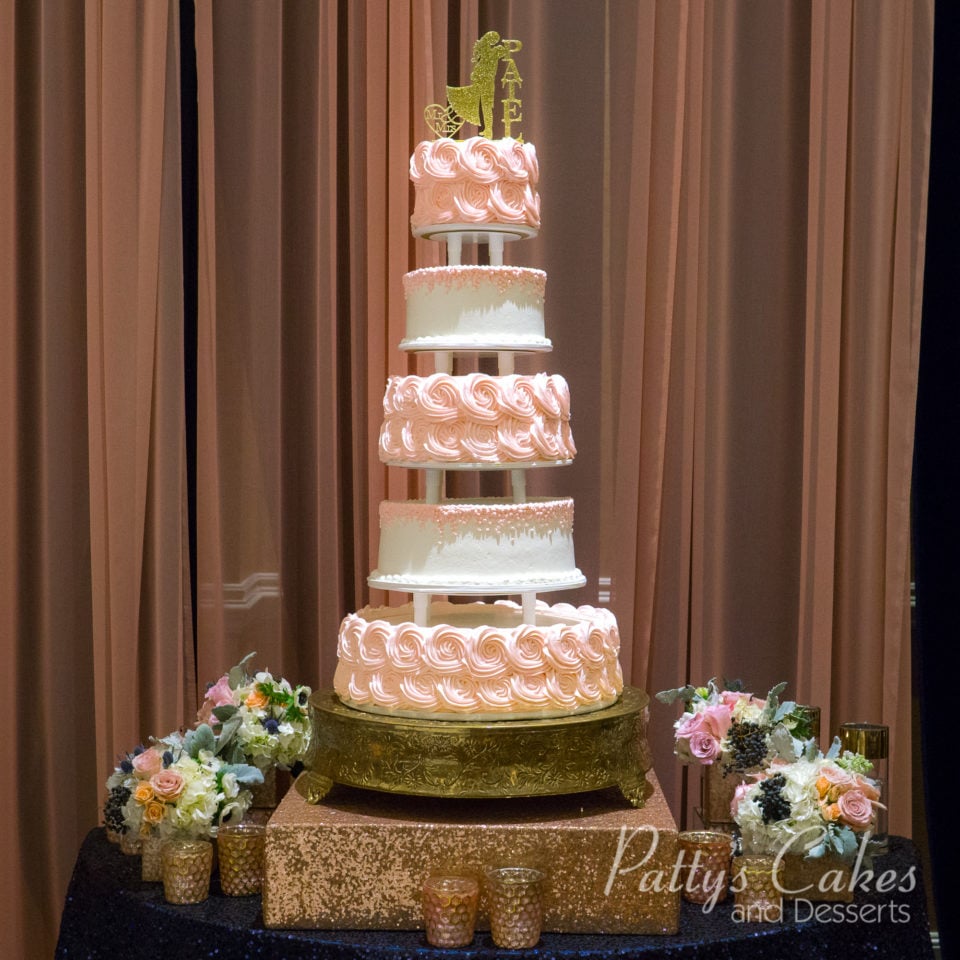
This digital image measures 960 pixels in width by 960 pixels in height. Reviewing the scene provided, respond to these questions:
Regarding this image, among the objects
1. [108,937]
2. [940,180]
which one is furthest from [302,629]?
[940,180]

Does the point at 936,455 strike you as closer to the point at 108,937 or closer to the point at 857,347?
the point at 857,347

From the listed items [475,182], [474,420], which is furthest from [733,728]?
[475,182]

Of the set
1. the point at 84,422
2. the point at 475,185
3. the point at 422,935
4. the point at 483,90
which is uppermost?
the point at 483,90

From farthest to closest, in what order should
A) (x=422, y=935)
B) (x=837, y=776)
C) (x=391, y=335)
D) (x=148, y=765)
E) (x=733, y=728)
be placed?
(x=391, y=335) < (x=733, y=728) < (x=148, y=765) < (x=837, y=776) < (x=422, y=935)

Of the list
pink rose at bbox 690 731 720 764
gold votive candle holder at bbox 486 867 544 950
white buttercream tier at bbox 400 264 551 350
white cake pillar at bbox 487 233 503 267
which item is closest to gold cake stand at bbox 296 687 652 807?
gold votive candle holder at bbox 486 867 544 950

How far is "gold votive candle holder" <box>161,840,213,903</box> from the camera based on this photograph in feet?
7.31

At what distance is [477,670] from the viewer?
2.25 metres

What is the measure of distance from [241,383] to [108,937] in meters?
1.38

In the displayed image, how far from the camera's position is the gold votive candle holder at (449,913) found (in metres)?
2.07

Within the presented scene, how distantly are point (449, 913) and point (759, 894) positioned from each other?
1.71 ft

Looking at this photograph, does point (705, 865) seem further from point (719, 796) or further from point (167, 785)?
point (167, 785)

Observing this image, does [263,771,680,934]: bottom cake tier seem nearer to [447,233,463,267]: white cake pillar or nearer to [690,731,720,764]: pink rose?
[690,731,720,764]: pink rose

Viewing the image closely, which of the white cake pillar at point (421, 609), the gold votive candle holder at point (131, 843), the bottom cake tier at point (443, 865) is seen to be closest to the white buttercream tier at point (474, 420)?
the white cake pillar at point (421, 609)

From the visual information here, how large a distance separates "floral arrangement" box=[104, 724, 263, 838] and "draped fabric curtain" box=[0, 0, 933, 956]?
2.40 feet
